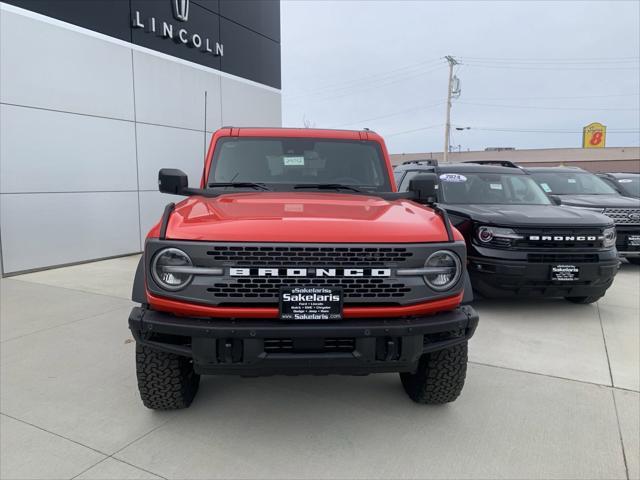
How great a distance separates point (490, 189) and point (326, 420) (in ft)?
14.9

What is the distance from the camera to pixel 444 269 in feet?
8.47

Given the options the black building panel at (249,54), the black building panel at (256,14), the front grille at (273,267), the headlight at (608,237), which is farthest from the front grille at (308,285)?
the black building panel at (256,14)

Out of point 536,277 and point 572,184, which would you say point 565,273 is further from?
point 572,184

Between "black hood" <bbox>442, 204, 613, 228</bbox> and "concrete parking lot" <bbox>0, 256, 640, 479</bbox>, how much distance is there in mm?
1291

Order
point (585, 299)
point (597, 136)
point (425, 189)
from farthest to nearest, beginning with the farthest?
point (597, 136) < point (585, 299) < point (425, 189)

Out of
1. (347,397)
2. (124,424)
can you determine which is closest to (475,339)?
(347,397)

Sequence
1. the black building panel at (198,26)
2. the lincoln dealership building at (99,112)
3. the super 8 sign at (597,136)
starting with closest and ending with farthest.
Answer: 1. the lincoln dealership building at (99,112)
2. the black building panel at (198,26)
3. the super 8 sign at (597,136)

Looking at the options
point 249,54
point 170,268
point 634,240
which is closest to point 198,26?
point 249,54

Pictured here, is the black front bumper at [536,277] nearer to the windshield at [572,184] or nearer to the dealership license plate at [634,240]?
the dealership license plate at [634,240]

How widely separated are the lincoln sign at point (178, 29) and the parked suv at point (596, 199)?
7840 millimetres

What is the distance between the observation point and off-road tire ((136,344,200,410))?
276 cm

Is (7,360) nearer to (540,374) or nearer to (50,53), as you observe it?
(540,374)

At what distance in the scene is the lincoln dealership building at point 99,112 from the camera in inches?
290

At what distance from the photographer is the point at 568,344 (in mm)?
4500
